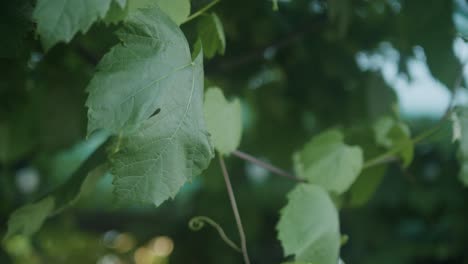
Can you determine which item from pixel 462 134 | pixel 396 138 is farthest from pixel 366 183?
pixel 462 134

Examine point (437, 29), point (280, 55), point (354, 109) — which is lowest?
point (354, 109)

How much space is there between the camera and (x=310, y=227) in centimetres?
91

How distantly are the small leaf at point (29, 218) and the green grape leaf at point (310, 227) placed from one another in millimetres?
320

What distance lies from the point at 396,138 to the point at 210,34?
1.48 feet

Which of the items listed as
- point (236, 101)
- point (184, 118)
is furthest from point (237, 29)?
point (184, 118)

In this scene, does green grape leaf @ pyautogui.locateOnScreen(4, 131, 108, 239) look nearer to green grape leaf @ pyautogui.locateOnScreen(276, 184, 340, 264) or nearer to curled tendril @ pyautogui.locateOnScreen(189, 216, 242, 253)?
Answer: curled tendril @ pyautogui.locateOnScreen(189, 216, 242, 253)

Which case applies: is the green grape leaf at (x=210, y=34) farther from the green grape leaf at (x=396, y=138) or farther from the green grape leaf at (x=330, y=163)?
the green grape leaf at (x=396, y=138)

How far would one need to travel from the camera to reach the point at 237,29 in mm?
1739

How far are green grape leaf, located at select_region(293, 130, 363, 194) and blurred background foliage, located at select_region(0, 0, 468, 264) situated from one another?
124 millimetres

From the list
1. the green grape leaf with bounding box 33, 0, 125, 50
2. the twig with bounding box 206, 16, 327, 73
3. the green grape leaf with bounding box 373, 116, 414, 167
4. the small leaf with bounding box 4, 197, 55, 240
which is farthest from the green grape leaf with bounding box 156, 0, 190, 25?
the twig with bounding box 206, 16, 327, 73

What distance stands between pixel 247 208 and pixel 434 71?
4.14 ft

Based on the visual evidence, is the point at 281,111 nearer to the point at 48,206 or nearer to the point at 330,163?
the point at 330,163

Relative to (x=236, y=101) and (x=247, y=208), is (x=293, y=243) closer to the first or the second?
(x=236, y=101)

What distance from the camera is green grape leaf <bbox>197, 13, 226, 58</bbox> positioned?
785mm
